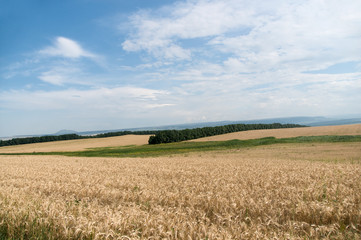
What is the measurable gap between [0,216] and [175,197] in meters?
4.31

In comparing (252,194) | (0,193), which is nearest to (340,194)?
(252,194)

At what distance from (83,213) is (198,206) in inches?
117

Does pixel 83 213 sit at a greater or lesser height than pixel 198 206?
greater

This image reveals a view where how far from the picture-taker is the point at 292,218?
529 centimetres

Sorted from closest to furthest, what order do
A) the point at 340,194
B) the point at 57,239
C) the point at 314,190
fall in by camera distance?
the point at 57,239, the point at 340,194, the point at 314,190

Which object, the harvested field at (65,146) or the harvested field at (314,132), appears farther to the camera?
the harvested field at (65,146)

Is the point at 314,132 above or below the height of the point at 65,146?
below

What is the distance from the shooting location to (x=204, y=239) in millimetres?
3602

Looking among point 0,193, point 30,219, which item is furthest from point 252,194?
point 0,193

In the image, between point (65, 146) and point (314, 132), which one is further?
point (65, 146)

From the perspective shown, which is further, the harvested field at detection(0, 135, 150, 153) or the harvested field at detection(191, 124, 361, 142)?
the harvested field at detection(0, 135, 150, 153)

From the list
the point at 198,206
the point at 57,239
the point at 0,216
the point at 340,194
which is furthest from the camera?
the point at 340,194

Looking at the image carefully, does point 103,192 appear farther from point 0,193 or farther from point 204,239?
point 204,239

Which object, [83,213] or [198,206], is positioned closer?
[83,213]
